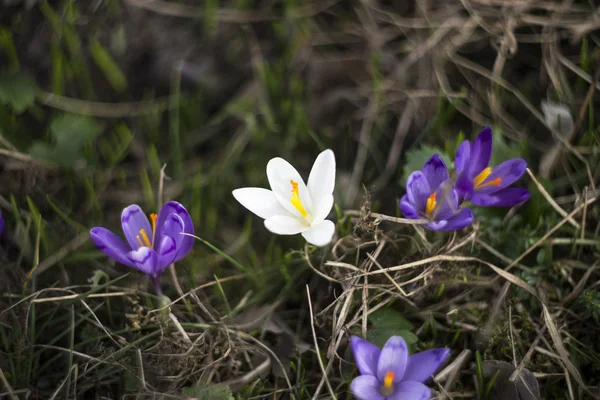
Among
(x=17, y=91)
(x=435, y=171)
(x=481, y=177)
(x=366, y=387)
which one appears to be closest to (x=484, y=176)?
(x=481, y=177)

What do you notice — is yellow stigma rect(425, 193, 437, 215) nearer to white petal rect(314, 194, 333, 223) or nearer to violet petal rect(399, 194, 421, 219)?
violet petal rect(399, 194, 421, 219)

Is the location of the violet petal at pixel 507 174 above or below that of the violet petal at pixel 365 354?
above

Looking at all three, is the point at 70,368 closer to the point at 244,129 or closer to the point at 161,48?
the point at 244,129

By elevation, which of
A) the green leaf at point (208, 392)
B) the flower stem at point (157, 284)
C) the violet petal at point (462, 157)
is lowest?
the green leaf at point (208, 392)

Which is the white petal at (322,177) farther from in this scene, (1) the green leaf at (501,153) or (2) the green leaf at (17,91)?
(2) the green leaf at (17,91)

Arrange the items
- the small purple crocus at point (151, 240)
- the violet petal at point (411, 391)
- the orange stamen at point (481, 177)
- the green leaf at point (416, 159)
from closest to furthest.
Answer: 1. the violet petal at point (411, 391)
2. the small purple crocus at point (151, 240)
3. the orange stamen at point (481, 177)
4. the green leaf at point (416, 159)

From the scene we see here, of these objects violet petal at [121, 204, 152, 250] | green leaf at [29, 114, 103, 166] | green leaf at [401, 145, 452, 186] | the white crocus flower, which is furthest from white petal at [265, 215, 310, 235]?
green leaf at [29, 114, 103, 166]

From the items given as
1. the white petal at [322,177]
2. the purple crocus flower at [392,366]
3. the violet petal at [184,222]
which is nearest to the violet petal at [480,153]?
the white petal at [322,177]

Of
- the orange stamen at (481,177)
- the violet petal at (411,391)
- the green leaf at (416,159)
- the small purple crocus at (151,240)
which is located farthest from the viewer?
the green leaf at (416,159)
